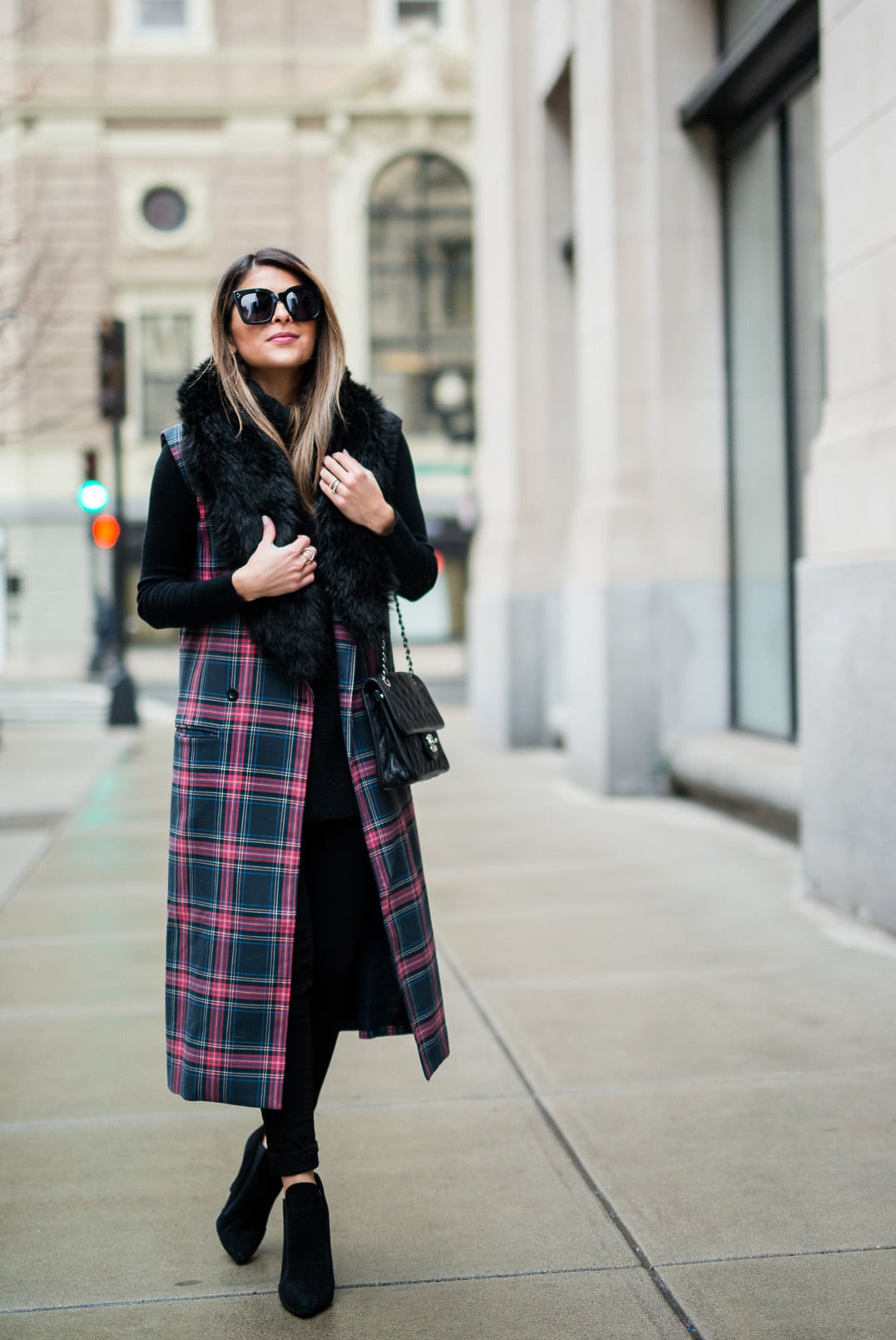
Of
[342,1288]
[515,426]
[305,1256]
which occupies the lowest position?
[342,1288]

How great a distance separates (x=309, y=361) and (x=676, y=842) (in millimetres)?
5658

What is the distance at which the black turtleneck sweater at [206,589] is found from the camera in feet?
9.91

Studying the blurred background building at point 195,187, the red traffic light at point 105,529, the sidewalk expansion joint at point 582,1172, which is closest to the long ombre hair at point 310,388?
the sidewalk expansion joint at point 582,1172

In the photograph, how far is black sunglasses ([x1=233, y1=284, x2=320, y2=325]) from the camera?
122 inches

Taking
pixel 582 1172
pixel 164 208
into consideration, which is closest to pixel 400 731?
pixel 582 1172

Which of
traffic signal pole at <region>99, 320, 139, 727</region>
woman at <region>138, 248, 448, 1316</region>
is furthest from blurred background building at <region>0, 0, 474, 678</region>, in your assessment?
woman at <region>138, 248, 448, 1316</region>

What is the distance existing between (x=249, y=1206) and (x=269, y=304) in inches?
73.3

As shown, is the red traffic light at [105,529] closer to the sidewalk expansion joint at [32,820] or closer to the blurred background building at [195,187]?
the sidewalk expansion joint at [32,820]

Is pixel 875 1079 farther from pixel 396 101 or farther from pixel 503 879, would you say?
pixel 396 101

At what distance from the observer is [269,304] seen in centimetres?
309

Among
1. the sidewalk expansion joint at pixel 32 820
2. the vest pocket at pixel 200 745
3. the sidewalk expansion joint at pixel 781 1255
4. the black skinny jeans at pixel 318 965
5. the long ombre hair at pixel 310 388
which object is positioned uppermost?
the long ombre hair at pixel 310 388

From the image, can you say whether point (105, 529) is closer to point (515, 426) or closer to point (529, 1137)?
point (515, 426)

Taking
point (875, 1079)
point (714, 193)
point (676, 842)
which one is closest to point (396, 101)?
point (714, 193)

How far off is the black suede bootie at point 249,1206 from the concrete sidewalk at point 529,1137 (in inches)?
2.3
